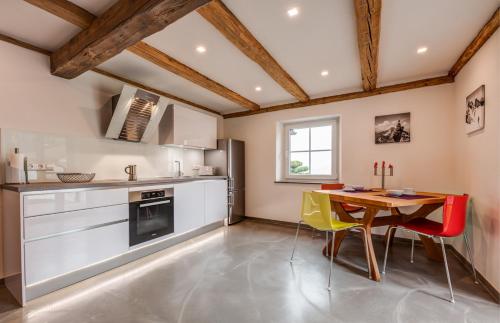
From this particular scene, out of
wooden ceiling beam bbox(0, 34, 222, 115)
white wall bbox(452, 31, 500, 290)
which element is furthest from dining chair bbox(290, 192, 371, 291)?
wooden ceiling beam bbox(0, 34, 222, 115)

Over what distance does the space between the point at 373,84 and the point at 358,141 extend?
0.86 m

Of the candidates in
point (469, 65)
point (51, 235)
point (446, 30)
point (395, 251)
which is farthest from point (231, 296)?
point (469, 65)

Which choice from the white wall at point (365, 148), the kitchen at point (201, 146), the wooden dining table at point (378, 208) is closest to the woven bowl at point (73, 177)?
the kitchen at point (201, 146)

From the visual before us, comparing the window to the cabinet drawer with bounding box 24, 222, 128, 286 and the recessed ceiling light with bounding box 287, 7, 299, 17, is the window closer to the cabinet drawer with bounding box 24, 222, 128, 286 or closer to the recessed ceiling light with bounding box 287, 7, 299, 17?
the recessed ceiling light with bounding box 287, 7, 299, 17

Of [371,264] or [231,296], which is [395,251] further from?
[231,296]

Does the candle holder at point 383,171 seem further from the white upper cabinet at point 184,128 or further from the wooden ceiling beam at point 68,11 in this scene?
the wooden ceiling beam at point 68,11

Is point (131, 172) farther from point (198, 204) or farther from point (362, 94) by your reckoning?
point (362, 94)

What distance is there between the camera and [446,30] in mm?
2033

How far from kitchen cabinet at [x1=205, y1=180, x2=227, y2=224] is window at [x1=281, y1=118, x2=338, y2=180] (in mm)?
1264

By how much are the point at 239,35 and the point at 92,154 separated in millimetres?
2277

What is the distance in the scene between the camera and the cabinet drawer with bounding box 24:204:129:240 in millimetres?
1803

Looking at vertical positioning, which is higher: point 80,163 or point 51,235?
point 80,163

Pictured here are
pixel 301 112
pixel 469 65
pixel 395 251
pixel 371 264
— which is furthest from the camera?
pixel 301 112

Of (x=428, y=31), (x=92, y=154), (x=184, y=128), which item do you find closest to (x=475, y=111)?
(x=428, y=31)
